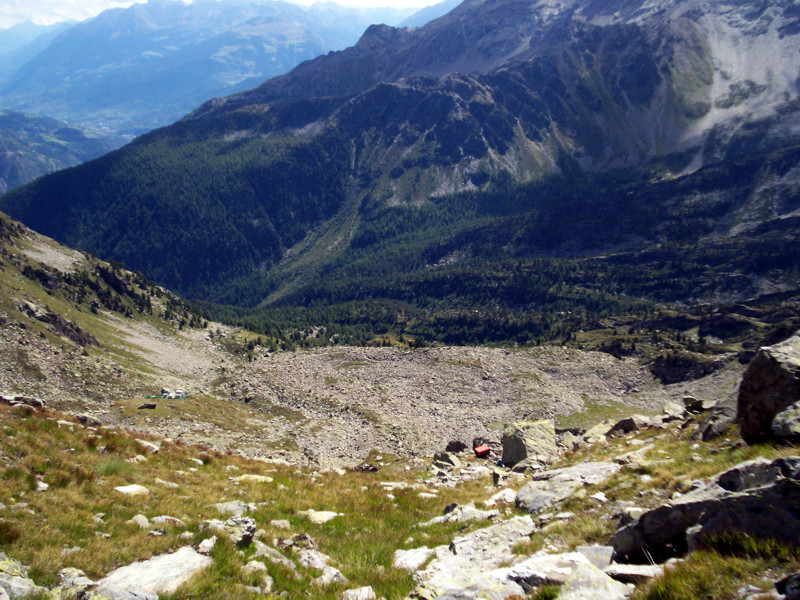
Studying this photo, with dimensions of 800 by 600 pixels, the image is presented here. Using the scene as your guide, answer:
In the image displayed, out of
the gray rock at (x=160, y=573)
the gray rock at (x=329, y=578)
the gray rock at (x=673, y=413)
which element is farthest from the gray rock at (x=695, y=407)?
the gray rock at (x=160, y=573)

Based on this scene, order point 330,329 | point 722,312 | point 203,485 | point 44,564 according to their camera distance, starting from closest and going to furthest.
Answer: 1. point 44,564
2. point 203,485
3. point 722,312
4. point 330,329

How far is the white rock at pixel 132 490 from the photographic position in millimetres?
15053

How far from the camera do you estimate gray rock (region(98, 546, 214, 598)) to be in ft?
30.9

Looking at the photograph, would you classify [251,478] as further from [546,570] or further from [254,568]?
[546,570]

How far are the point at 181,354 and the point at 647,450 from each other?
89.7 m

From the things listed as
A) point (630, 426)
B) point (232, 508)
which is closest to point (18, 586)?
point (232, 508)

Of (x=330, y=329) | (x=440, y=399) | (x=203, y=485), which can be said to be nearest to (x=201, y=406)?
(x=440, y=399)

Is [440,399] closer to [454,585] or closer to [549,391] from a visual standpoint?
[549,391]

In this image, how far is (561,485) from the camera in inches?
770

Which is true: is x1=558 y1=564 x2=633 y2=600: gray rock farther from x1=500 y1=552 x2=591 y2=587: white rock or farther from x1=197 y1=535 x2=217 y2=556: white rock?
x1=197 y1=535 x2=217 y2=556: white rock

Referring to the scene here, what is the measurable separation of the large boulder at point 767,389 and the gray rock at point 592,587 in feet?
25.0

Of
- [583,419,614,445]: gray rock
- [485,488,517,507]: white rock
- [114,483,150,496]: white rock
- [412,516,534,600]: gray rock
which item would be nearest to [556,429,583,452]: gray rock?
[583,419,614,445]: gray rock

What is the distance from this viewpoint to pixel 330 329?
541ft

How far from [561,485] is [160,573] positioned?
1534cm
